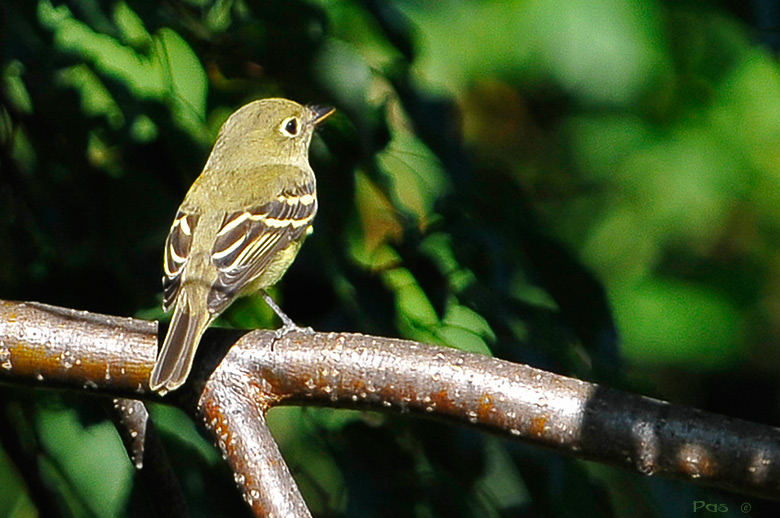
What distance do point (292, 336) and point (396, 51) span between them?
3.12 feet

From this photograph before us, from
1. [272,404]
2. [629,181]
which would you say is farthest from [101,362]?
[629,181]

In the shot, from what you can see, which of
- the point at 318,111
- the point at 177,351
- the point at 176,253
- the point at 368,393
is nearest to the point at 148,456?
the point at 177,351

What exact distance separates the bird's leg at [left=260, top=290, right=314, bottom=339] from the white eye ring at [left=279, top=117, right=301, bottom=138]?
0.87 meters

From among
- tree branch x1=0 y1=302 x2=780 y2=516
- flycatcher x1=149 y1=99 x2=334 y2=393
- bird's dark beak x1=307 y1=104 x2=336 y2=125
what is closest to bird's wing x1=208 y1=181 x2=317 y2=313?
flycatcher x1=149 y1=99 x2=334 y2=393

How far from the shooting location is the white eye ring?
4.19m

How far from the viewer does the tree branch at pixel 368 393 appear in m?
2.29

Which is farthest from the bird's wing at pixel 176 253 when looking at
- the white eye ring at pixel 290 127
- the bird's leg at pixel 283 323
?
the white eye ring at pixel 290 127

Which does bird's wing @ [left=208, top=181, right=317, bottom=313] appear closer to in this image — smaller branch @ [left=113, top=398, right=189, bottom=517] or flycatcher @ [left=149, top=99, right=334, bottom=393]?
flycatcher @ [left=149, top=99, right=334, bottom=393]

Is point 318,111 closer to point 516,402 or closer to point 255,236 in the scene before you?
point 255,236

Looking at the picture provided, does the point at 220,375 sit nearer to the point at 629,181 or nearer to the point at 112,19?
the point at 112,19

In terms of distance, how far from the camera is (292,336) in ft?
8.62

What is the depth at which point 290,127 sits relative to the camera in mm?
4266

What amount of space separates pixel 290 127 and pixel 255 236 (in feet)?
2.26

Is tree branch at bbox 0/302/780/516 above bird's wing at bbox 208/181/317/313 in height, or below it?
above
